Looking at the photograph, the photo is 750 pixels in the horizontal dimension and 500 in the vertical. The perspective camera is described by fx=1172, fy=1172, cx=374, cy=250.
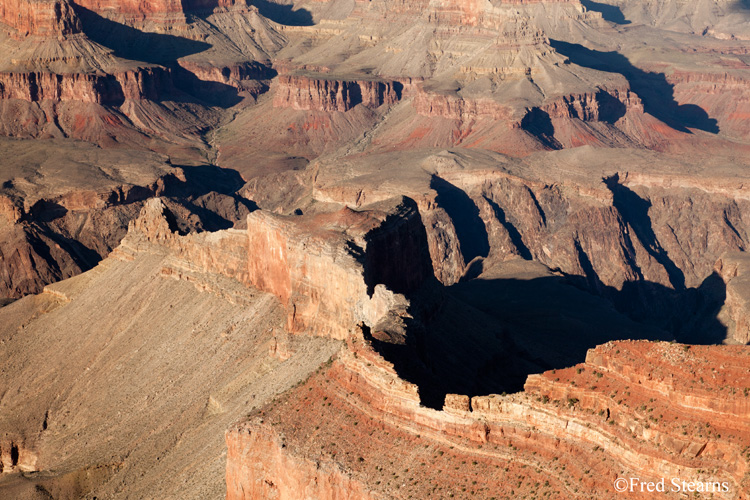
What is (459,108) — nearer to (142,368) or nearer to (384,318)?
(142,368)

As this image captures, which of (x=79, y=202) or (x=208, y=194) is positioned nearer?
(x=79, y=202)

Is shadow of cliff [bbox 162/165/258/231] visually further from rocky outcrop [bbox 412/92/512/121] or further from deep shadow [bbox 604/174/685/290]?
deep shadow [bbox 604/174/685/290]

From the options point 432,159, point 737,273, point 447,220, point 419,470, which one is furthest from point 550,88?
point 419,470

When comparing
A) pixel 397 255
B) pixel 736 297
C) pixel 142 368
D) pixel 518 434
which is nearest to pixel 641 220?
pixel 736 297

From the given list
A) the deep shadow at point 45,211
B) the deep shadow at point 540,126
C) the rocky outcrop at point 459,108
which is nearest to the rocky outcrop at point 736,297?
the deep shadow at point 540,126

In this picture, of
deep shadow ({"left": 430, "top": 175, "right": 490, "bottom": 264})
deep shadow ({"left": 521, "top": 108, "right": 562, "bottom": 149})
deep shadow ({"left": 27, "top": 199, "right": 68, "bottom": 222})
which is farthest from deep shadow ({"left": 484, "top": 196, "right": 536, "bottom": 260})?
deep shadow ({"left": 27, "top": 199, "right": 68, "bottom": 222})

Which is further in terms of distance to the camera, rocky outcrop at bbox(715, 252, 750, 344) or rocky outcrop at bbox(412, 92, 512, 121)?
rocky outcrop at bbox(412, 92, 512, 121)

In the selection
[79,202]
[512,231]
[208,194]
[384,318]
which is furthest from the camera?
[208,194]
